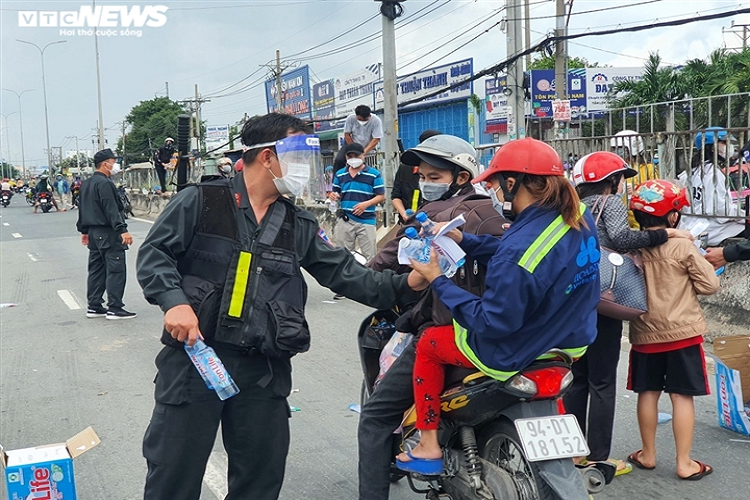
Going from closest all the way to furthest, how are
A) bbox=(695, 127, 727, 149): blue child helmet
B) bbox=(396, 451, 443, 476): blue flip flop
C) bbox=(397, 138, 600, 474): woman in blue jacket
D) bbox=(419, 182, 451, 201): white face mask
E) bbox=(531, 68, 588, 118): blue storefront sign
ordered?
bbox=(397, 138, 600, 474): woman in blue jacket < bbox=(396, 451, 443, 476): blue flip flop < bbox=(419, 182, 451, 201): white face mask < bbox=(695, 127, 727, 149): blue child helmet < bbox=(531, 68, 588, 118): blue storefront sign

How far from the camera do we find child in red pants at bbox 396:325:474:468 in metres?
3.23

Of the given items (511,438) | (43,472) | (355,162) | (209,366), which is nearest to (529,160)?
(511,438)

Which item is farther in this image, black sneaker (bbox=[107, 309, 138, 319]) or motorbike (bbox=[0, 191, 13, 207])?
motorbike (bbox=[0, 191, 13, 207])

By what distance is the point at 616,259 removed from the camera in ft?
13.2

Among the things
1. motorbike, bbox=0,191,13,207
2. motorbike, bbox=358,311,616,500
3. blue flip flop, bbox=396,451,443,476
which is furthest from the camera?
motorbike, bbox=0,191,13,207

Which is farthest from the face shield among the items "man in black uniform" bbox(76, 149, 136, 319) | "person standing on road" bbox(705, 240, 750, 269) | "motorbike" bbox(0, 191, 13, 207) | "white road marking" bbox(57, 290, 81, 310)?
"motorbike" bbox(0, 191, 13, 207)

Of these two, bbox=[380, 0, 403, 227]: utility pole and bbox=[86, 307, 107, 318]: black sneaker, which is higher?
bbox=[380, 0, 403, 227]: utility pole

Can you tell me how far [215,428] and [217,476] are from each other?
1.47 meters

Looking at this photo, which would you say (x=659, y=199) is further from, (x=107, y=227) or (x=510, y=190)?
(x=107, y=227)

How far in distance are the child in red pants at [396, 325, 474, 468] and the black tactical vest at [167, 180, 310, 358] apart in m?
0.50

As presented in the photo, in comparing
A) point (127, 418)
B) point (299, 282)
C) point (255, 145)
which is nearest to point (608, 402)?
point (299, 282)

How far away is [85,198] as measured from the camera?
30.2 feet

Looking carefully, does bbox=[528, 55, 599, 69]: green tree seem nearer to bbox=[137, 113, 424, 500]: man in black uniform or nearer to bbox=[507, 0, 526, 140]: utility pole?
bbox=[507, 0, 526, 140]: utility pole

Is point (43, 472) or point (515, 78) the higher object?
point (515, 78)
